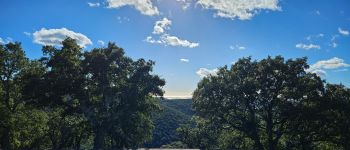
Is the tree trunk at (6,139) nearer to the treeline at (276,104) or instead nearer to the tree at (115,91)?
the tree at (115,91)

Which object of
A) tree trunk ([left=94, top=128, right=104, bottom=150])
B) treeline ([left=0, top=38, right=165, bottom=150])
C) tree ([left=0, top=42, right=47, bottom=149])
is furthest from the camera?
tree ([left=0, top=42, right=47, bottom=149])

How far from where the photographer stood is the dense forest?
133 feet

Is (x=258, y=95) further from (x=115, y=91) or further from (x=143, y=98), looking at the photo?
(x=115, y=91)

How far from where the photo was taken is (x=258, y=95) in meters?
47.8

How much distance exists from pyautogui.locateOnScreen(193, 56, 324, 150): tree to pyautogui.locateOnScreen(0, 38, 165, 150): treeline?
8383 mm

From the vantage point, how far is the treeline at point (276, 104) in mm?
46469

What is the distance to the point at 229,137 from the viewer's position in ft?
189

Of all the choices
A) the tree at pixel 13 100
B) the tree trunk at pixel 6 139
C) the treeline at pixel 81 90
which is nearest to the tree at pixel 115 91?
the treeline at pixel 81 90

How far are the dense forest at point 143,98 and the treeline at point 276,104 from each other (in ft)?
0.39

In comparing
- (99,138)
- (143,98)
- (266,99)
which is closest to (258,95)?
(266,99)

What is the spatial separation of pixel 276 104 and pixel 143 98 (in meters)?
16.7

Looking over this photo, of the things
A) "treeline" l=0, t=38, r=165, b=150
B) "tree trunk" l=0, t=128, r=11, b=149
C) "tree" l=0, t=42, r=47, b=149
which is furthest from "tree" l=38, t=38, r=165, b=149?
"tree trunk" l=0, t=128, r=11, b=149

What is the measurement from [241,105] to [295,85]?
23.3 ft

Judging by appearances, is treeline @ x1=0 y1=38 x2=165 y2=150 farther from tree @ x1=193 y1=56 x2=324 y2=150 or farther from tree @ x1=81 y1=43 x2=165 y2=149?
tree @ x1=193 y1=56 x2=324 y2=150
